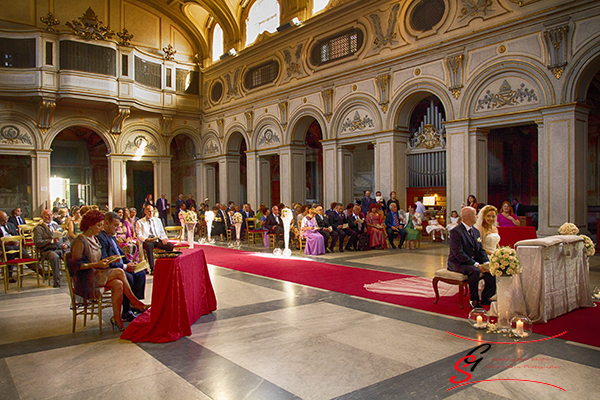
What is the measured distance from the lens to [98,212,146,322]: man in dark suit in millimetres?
4770

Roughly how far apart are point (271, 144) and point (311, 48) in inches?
157

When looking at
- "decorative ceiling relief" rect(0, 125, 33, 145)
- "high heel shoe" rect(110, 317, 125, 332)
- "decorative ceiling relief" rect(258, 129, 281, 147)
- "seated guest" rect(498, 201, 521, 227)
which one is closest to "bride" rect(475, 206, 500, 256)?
"seated guest" rect(498, 201, 521, 227)

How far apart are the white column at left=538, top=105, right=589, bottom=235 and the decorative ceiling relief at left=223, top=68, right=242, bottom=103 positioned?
12215mm

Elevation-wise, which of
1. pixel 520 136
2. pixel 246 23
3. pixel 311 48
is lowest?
pixel 520 136

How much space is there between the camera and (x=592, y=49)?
8516 mm

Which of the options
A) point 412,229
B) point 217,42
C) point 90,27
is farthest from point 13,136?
point 412,229

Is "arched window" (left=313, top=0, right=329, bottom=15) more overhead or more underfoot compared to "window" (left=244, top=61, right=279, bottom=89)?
more overhead

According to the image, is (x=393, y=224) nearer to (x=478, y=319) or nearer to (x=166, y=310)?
(x=478, y=319)

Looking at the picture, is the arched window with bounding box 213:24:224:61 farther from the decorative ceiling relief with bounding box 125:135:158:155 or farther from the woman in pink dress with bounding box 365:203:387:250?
the woman in pink dress with bounding box 365:203:387:250

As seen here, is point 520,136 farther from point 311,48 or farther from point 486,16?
point 311,48

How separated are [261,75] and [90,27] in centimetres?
672

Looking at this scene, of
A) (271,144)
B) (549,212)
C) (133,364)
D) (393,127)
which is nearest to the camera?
(133,364)

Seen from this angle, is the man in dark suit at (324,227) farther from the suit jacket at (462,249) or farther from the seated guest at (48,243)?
the seated guest at (48,243)

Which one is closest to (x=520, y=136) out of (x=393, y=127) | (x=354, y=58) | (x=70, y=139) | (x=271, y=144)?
(x=393, y=127)
